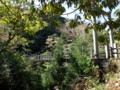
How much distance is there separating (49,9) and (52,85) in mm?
6805

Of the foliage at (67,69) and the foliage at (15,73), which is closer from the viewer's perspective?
the foliage at (15,73)

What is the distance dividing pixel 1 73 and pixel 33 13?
4.86 m

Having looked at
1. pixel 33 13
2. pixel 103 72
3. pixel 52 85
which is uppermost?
pixel 33 13

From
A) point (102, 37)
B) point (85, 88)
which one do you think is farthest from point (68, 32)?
point (102, 37)

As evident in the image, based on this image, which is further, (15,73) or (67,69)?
(67,69)

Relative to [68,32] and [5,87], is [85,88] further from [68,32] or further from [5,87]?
[68,32]

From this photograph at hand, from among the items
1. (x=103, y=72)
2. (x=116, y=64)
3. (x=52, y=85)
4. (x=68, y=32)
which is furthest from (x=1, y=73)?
(x=68, y=32)

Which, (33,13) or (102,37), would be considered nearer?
(33,13)

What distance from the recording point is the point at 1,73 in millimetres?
7285

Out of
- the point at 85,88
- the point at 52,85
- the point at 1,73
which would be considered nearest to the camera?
the point at 1,73

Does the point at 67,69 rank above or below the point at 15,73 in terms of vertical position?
below

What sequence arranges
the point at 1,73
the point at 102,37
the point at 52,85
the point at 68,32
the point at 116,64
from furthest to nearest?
the point at 68,32 → the point at 52,85 → the point at 116,64 → the point at 1,73 → the point at 102,37

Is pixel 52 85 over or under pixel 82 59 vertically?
under

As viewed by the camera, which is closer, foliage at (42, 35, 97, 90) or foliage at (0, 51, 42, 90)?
foliage at (0, 51, 42, 90)
